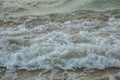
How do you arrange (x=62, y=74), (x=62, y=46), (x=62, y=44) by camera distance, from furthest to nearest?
(x=62, y=44) < (x=62, y=46) < (x=62, y=74)

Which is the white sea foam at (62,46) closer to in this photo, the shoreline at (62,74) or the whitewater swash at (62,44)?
the whitewater swash at (62,44)

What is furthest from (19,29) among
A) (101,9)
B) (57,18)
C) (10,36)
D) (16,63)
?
(101,9)

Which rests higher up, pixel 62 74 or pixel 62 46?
pixel 62 46

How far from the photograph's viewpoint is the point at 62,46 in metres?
5.00

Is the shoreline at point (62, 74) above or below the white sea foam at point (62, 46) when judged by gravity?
below

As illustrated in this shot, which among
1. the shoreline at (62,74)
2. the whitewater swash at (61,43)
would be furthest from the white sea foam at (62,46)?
the shoreline at (62,74)

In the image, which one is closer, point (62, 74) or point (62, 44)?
point (62, 74)

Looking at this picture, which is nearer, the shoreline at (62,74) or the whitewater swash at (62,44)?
the shoreline at (62,74)

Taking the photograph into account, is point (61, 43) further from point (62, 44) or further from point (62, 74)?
point (62, 74)

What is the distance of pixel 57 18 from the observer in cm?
650

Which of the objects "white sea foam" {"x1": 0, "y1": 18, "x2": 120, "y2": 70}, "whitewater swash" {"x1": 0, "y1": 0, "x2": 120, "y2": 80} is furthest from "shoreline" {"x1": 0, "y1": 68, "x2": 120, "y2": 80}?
"white sea foam" {"x1": 0, "y1": 18, "x2": 120, "y2": 70}

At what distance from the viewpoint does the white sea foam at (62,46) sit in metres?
4.61

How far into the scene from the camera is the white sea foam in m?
4.61

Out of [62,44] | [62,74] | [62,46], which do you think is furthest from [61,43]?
[62,74]
